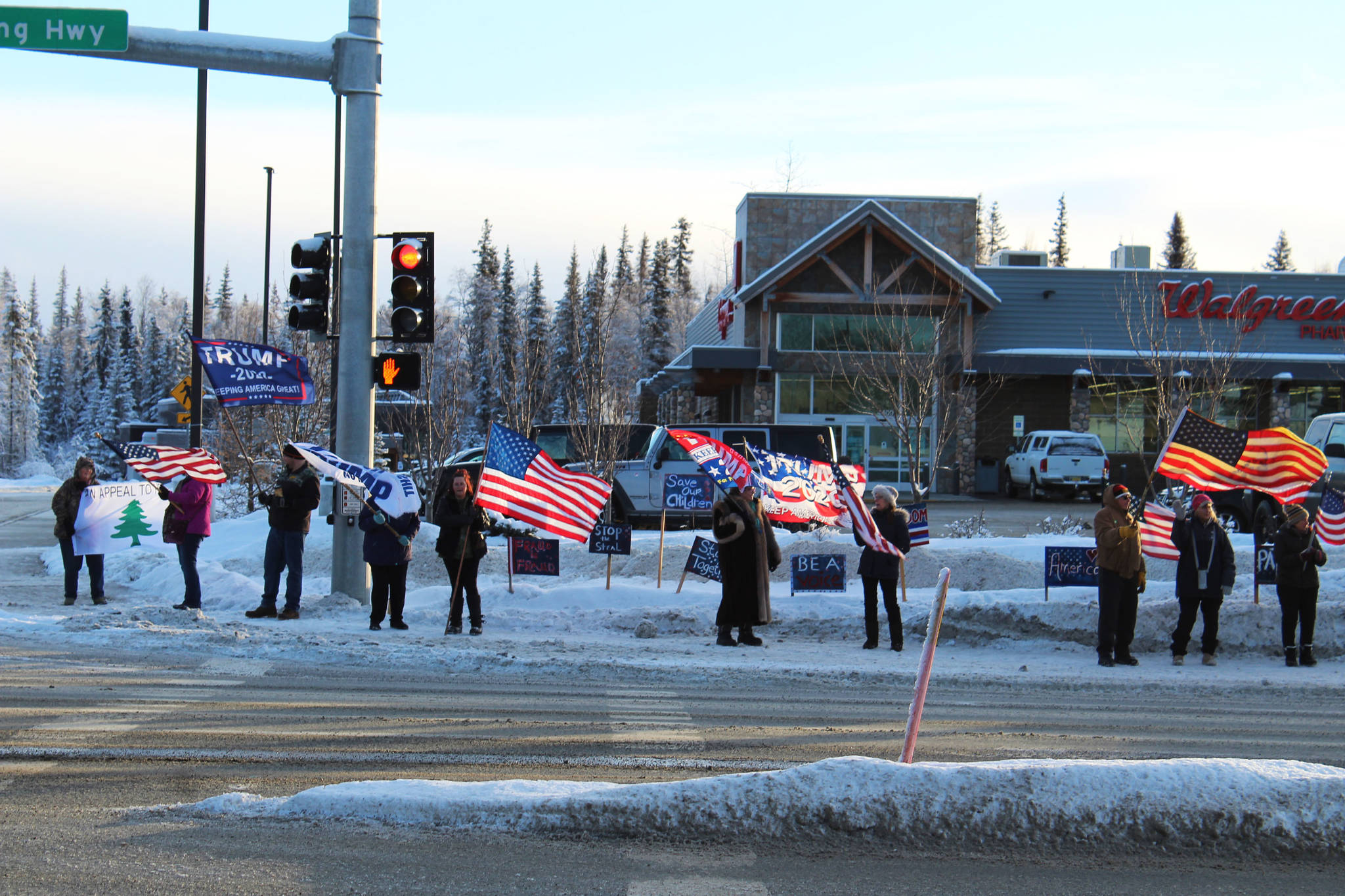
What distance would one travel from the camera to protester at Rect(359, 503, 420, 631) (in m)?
11.5

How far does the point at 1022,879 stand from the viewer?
4.62 meters

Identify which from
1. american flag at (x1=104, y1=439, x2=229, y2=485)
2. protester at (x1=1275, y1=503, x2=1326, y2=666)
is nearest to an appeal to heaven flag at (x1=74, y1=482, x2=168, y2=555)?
american flag at (x1=104, y1=439, x2=229, y2=485)

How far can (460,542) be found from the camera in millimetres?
11555

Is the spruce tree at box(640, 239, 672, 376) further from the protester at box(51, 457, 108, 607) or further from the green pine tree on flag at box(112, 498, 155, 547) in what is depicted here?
the protester at box(51, 457, 108, 607)

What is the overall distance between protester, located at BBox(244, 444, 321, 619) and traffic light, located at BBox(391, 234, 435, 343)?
A: 1.72 meters

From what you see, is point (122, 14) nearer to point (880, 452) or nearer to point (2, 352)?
point (880, 452)

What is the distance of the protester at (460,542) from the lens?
1153 cm

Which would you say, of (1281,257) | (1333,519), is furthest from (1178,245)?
(1333,519)

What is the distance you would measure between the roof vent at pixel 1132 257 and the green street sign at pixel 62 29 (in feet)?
107

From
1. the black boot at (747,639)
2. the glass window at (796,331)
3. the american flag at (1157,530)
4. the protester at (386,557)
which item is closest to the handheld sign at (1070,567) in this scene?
the american flag at (1157,530)

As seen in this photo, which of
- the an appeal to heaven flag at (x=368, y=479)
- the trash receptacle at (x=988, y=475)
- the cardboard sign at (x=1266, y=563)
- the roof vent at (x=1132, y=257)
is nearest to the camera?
the an appeal to heaven flag at (x=368, y=479)

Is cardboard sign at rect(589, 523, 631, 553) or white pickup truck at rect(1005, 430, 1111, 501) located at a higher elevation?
white pickup truck at rect(1005, 430, 1111, 501)

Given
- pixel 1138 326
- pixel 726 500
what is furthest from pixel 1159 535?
pixel 1138 326

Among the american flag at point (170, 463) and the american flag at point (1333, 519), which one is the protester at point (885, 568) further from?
the american flag at point (170, 463)
